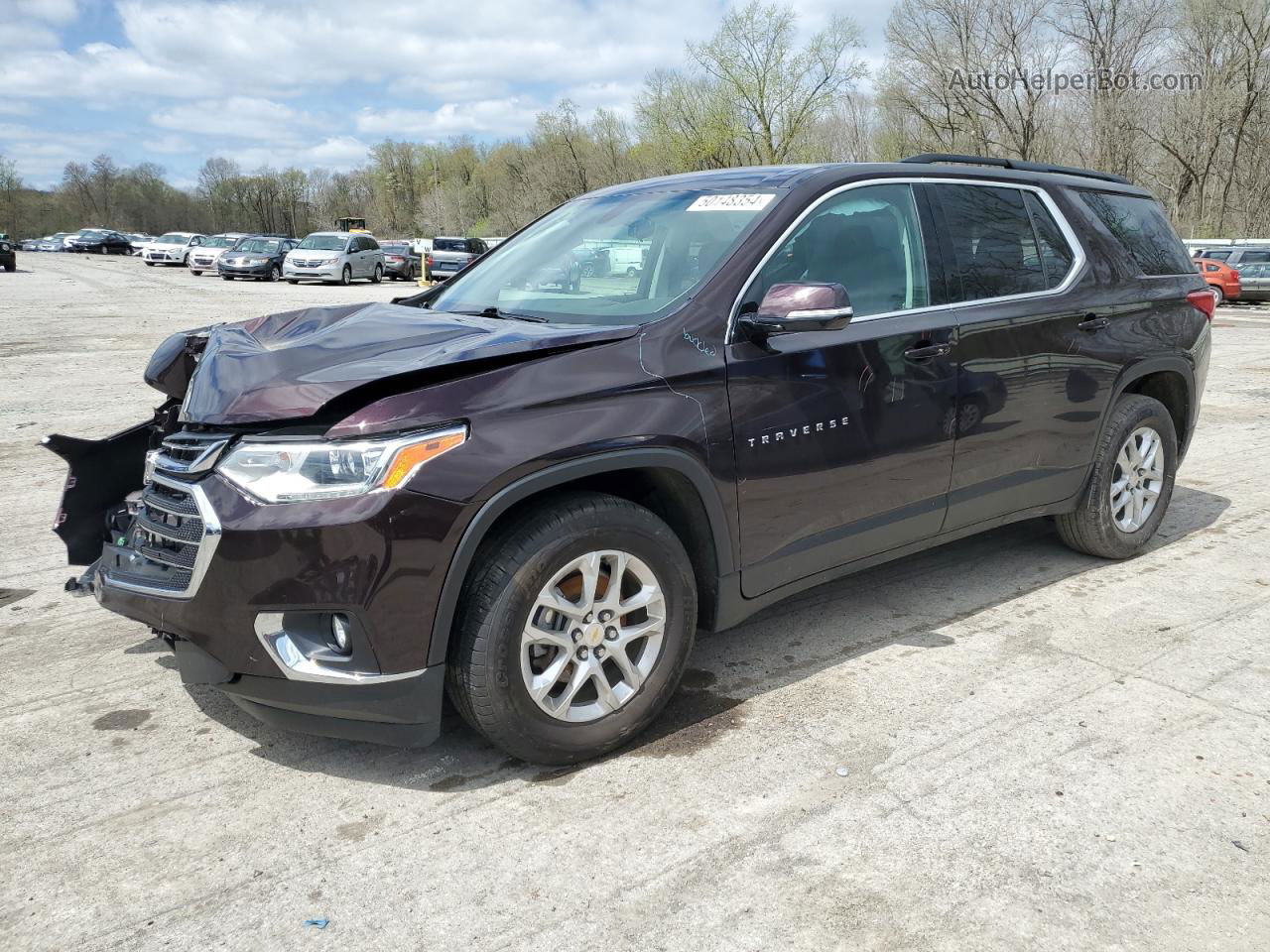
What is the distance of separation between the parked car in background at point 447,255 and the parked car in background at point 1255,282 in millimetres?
22658

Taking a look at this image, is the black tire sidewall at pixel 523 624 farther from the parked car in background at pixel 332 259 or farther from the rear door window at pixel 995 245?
the parked car in background at pixel 332 259

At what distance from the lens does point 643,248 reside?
146 inches

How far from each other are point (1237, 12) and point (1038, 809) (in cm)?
4704

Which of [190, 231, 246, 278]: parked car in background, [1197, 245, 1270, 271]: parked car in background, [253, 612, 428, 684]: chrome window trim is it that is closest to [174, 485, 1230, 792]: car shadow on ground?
[253, 612, 428, 684]: chrome window trim

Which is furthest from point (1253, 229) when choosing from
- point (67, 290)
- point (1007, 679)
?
point (1007, 679)

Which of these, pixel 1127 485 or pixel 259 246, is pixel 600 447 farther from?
pixel 259 246

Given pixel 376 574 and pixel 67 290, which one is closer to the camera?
pixel 376 574

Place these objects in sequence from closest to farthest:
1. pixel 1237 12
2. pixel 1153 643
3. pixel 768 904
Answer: pixel 768 904, pixel 1153 643, pixel 1237 12

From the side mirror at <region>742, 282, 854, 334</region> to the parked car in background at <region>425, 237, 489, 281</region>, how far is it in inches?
1200

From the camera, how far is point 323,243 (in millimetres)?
32781

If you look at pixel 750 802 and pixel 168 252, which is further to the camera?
pixel 168 252

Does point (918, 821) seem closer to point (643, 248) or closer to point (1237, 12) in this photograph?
point (643, 248)

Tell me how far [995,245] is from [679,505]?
1.97 m

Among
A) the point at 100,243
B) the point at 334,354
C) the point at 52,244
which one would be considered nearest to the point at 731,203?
the point at 334,354
